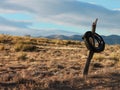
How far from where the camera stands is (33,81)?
778 inches

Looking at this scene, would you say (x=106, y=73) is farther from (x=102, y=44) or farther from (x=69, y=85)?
(x=69, y=85)

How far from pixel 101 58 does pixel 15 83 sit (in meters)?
18.8

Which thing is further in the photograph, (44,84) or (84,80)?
(84,80)

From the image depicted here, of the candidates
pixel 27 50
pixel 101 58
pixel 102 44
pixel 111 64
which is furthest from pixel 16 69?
pixel 27 50

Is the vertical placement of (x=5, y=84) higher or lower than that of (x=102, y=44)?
lower

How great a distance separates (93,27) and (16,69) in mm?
6229

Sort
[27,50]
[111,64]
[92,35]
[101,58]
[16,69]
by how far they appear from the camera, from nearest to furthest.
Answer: [92,35]
[16,69]
[111,64]
[101,58]
[27,50]

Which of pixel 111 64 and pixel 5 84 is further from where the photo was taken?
pixel 111 64

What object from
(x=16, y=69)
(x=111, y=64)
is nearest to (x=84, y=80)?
(x=16, y=69)

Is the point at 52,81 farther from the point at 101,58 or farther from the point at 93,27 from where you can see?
the point at 101,58

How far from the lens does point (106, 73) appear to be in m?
22.9

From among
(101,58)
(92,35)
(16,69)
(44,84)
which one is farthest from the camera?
(101,58)

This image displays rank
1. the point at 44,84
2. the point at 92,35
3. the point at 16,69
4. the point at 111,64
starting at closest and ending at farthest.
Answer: the point at 44,84 → the point at 92,35 → the point at 16,69 → the point at 111,64

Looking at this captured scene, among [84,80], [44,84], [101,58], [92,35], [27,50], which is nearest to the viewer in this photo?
[44,84]
